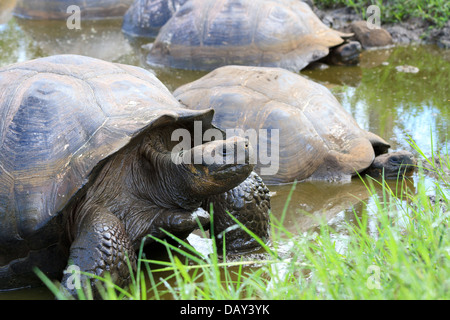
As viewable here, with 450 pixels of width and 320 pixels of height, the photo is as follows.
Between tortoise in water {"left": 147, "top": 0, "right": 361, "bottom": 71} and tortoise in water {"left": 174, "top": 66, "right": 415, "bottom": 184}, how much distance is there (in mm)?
2415

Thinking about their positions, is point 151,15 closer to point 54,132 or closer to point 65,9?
point 65,9

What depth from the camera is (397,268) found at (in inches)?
77.7

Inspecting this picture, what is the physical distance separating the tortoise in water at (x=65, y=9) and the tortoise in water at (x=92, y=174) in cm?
688

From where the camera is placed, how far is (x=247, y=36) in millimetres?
7008

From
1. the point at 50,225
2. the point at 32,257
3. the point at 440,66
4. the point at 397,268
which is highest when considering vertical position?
the point at 397,268

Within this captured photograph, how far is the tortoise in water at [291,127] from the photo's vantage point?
4273 millimetres

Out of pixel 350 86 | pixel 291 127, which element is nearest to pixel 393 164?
pixel 291 127

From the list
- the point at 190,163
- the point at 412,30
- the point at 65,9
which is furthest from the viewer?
the point at 65,9

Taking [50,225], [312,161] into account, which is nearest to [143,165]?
[50,225]

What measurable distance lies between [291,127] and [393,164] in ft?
2.66

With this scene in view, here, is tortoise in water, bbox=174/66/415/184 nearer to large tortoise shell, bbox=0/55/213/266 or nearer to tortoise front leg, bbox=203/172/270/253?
tortoise front leg, bbox=203/172/270/253
